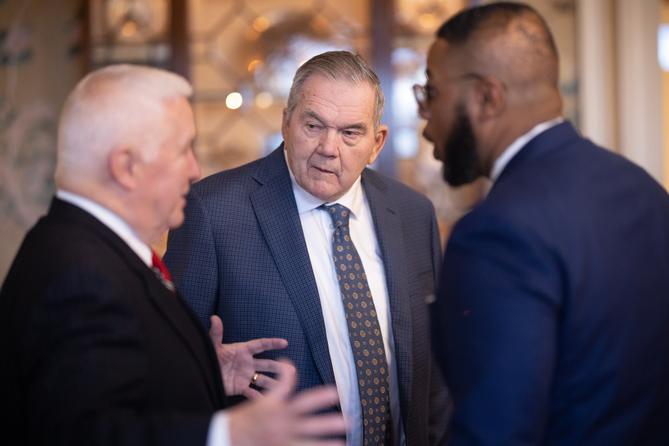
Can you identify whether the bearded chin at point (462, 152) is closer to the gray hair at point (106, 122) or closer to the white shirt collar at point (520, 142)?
the white shirt collar at point (520, 142)

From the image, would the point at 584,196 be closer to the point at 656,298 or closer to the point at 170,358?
the point at 656,298

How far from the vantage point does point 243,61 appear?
4793 millimetres

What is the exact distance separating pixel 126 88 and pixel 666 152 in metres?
3.54

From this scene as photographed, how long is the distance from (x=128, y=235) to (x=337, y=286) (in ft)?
2.76

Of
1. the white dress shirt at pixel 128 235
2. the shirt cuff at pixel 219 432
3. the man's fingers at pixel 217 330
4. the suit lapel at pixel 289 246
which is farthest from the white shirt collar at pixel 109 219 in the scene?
the suit lapel at pixel 289 246

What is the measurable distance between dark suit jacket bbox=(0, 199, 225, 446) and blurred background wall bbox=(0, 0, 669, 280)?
3284 mm

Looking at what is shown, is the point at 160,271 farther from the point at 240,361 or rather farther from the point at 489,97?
the point at 489,97

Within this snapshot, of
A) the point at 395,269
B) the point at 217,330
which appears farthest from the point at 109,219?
the point at 395,269

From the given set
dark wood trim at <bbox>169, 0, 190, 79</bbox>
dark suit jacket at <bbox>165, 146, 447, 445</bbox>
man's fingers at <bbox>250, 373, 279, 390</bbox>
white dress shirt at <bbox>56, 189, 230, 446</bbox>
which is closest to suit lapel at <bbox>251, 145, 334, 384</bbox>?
dark suit jacket at <bbox>165, 146, 447, 445</bbox>

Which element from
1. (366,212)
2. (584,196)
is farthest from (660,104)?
(584,196)

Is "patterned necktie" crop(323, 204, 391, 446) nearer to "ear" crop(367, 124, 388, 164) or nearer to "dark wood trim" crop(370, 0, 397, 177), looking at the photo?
"ear" crop(367, 124, 388, 164)

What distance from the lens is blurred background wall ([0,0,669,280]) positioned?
447cm

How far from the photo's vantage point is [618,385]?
149 centimetres

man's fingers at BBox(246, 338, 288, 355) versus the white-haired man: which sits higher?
the white-haired man
